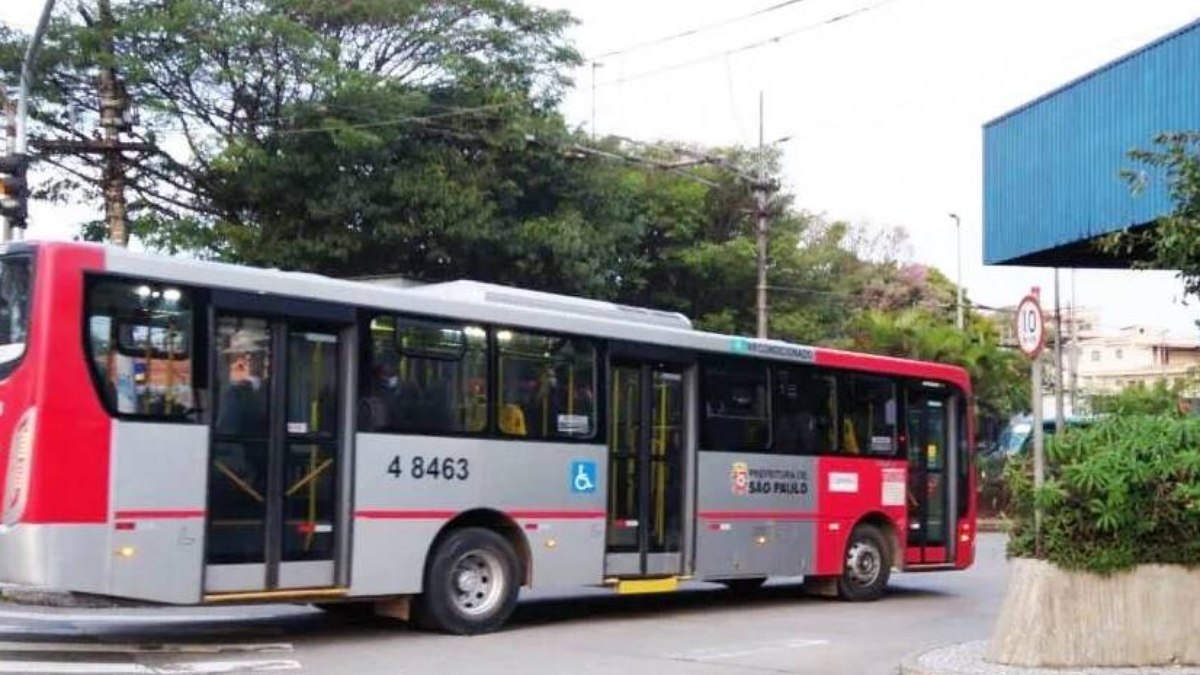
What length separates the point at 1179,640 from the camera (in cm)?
1091

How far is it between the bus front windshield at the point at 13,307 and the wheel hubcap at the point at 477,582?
4373mm

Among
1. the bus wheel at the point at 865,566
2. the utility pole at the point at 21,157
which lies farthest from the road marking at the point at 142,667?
the utility pole at the point at 21,157

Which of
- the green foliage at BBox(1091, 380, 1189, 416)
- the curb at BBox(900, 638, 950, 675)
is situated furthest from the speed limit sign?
the curb at BBox(900, 638, 950, 675)

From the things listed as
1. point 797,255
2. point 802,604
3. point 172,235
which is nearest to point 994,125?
point 802,604

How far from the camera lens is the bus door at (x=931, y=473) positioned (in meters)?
18.0

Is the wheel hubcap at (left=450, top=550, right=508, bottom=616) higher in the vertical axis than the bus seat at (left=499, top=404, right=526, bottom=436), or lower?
lower

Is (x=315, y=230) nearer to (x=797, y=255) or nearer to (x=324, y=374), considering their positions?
(x=324, y=374)

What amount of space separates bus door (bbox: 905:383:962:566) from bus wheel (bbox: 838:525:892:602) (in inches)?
20.1

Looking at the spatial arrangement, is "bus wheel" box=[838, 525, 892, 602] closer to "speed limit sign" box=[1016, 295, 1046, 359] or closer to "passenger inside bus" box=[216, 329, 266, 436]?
"speed limit sign" box=[1016, 295, 1046, 359]

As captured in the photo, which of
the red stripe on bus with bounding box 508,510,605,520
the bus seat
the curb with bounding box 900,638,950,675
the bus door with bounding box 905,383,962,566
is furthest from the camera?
the bus door with bounding box 905,383,962,566

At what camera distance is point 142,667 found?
33.8ft

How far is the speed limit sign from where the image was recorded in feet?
38.8

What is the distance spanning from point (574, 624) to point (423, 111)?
38.7 feet

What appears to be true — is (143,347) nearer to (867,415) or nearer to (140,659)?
(140,659)
